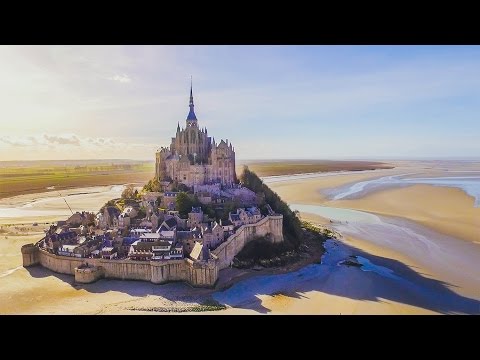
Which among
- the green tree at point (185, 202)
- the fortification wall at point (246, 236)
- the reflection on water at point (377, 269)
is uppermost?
the green tree at point (185, 202)

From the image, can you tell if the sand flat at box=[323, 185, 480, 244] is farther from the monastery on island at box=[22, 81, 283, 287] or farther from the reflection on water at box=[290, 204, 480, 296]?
the monastery on island at box=[22, 81, 283, 287]

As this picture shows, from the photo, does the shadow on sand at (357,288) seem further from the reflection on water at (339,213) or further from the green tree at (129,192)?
the reflection on water at (339,213)

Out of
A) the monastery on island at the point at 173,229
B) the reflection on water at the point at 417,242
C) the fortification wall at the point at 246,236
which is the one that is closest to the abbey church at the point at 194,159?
the monastery on island at the point at 173,229

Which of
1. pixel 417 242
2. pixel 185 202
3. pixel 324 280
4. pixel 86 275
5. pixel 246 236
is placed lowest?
pixel 324 280

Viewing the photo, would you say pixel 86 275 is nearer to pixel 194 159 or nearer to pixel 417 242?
pixel 194 159

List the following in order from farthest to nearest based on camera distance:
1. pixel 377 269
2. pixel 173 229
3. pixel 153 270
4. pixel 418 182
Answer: pixel 418 182
pixel 377 269
pixel 173 229
pixel 153 270

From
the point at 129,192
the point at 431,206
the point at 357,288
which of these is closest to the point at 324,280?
the point at 357,288

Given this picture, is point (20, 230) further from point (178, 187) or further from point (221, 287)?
point (221, 287)

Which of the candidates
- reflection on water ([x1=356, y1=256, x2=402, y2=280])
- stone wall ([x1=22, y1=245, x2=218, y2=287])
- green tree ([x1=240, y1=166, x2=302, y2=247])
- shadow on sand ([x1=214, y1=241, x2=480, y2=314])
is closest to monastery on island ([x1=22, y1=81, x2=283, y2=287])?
stone wall ([x1=22, y1=245, x2=218, y2=287])
